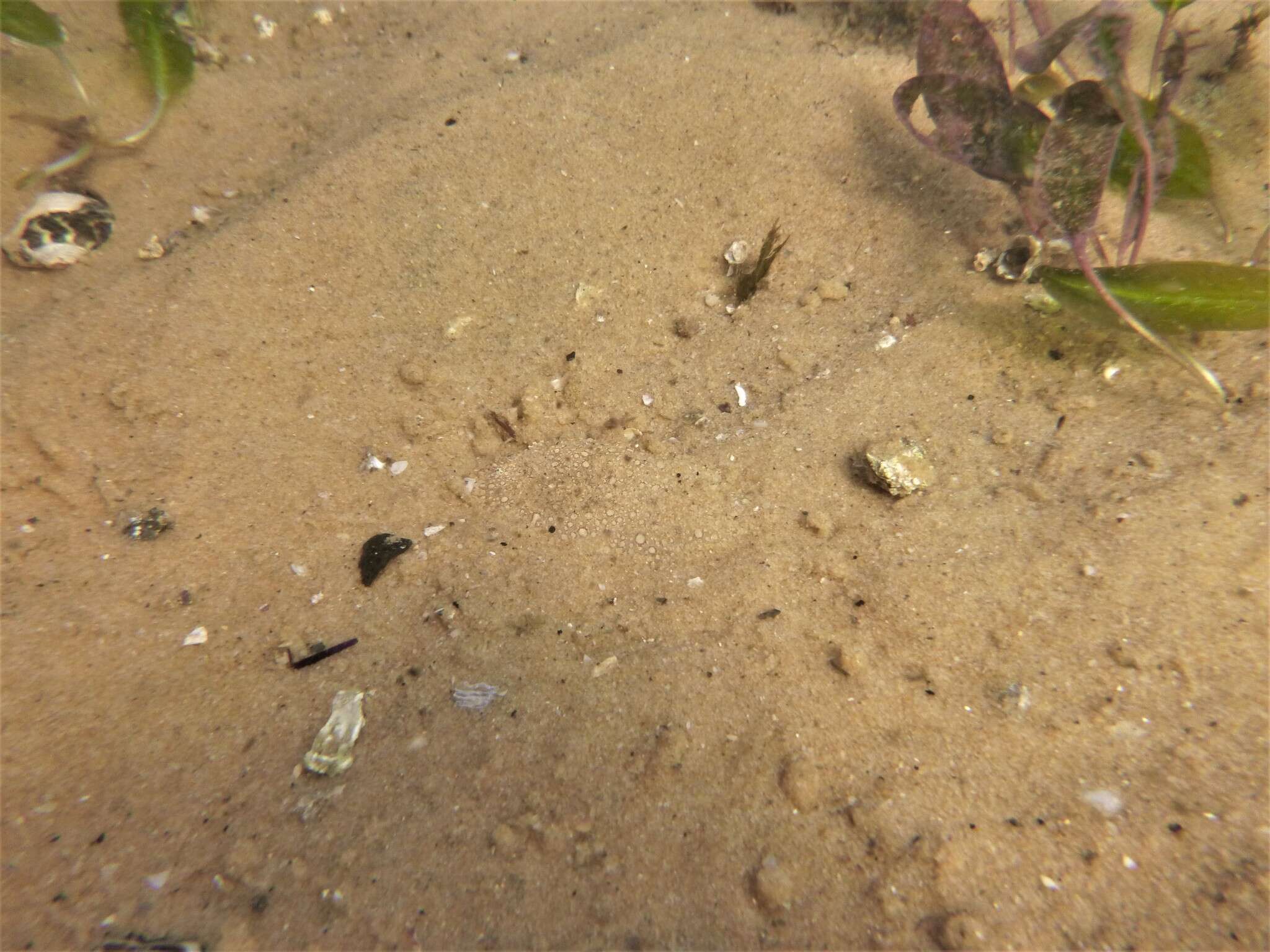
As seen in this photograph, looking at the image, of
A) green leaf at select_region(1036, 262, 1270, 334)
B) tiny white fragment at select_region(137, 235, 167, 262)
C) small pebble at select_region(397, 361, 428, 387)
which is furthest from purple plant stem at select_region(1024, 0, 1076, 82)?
tiny white fragment at select_region(137, 235, 167, 262)

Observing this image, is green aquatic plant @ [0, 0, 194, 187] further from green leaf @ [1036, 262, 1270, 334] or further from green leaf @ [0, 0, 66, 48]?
green leaf @ [1036, 262, 1270, 334]

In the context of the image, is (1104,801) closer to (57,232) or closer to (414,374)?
(414,374)

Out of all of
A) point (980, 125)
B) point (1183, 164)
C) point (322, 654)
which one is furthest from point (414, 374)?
point (1183, 164)

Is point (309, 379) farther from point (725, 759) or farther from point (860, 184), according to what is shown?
point (860, 184)

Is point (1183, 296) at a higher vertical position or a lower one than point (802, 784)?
higher

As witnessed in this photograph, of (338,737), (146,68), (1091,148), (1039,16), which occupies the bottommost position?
(338,737)

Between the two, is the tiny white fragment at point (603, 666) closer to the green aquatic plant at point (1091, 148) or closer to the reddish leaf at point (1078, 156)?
the green aquatic plant at point (1091, 148)

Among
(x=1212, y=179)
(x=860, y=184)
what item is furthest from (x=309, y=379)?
(x=1212, y=179)
